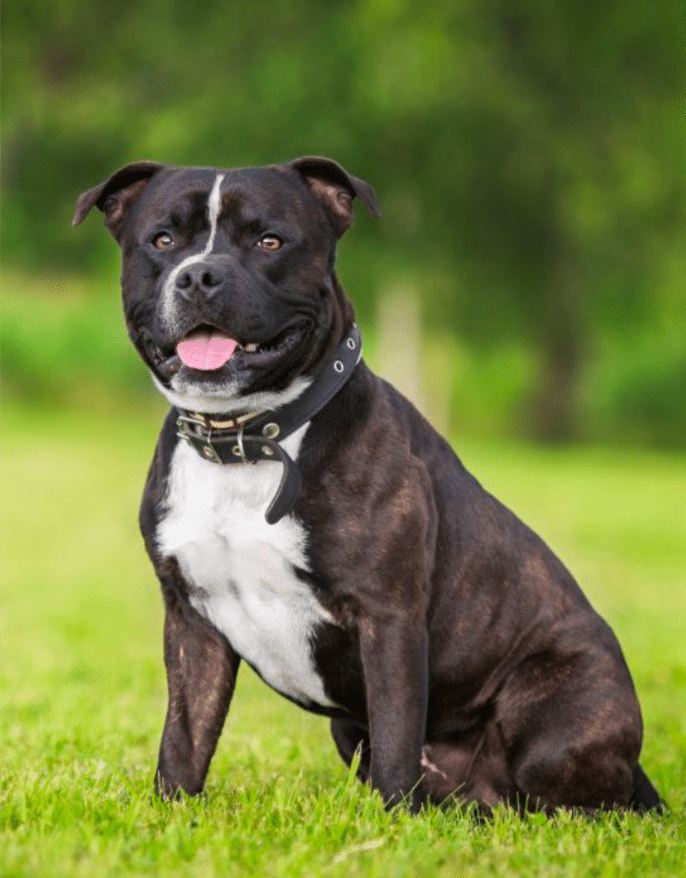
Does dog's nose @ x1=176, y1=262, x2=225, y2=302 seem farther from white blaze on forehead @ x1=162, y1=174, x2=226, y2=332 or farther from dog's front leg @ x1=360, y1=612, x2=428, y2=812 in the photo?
dog's front leg @ x1=360, y1=612, x2=428, y2=812

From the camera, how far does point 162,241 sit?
12.5ft

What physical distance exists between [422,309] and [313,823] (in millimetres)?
20322

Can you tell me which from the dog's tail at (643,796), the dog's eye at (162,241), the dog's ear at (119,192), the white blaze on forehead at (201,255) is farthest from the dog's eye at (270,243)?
the dog's tail at (643,796)

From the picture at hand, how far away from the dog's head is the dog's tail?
1535 millimetres

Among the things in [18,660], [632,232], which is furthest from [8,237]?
[18,660]

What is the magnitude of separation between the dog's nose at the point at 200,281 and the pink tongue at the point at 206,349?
0.15m

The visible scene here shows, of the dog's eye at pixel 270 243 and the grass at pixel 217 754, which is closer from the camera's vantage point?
the grass at pixel 217 754

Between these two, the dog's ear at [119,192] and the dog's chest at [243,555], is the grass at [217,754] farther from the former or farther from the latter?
the dog's ear at [119,192]

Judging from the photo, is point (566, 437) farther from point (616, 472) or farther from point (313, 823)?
point (313, 823)

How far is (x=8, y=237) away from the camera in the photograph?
88.3ft

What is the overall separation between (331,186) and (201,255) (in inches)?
19.0

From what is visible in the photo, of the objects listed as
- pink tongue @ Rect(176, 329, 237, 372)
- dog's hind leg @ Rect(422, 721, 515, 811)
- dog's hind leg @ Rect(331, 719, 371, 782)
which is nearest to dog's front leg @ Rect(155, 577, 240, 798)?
dog's hind leg @ Rect(331, 719, 371, 782)

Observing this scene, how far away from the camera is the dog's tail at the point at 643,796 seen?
421 centimetres

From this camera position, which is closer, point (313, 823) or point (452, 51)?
point (313, 823)
